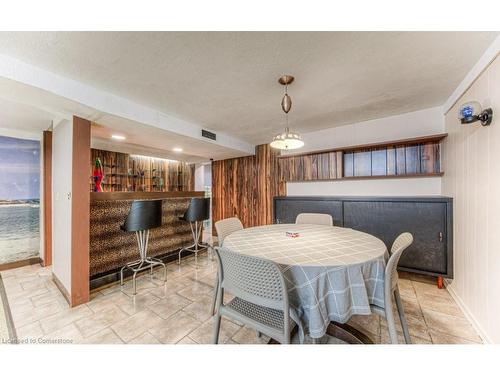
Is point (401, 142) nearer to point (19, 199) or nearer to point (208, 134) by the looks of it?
point (208, 134)

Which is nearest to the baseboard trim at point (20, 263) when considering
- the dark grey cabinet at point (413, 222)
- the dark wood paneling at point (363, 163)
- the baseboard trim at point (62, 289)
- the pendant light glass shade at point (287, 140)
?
the baseboard trim at point (62, 289)

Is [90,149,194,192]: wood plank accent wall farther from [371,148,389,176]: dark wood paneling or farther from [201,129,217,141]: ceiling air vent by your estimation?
[371,148,389,176]: dark wood paneling

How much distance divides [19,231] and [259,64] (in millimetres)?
4326

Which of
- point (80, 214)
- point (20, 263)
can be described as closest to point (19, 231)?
point (20, 263)

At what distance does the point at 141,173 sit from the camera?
18.7ft

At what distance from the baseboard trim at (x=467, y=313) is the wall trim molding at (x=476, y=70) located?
2.07 meters

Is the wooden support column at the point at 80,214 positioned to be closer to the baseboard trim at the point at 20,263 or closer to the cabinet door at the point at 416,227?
the baseboard trim at the point at 20,263

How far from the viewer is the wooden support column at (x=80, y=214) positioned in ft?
6.74

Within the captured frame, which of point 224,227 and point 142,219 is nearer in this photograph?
point 224,227

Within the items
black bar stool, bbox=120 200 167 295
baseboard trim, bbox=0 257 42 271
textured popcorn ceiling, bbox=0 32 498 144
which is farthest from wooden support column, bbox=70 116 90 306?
baseboard trim, bbox=0 257 42 271

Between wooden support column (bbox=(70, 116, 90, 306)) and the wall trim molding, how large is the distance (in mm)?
3652
